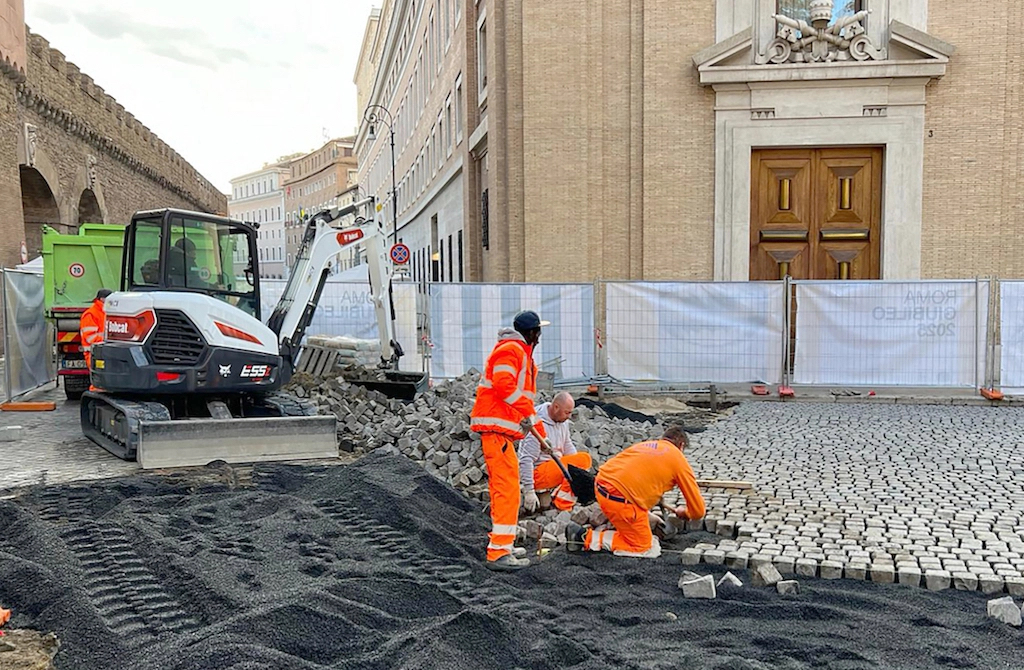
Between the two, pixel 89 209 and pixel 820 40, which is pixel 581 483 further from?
pixel 89 209

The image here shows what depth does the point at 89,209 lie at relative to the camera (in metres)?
29.3

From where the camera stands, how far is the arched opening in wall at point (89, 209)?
93.6 ft

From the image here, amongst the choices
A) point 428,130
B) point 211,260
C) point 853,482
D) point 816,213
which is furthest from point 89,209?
point 853,482

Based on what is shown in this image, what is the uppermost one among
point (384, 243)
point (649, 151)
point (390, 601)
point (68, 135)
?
point (68, 135)

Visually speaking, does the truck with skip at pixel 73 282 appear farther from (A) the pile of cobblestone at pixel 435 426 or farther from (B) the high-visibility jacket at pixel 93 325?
(A) the pile of cobblestone at pixel 435 426

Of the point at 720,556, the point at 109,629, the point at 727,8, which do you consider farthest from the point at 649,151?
the point at 109,629

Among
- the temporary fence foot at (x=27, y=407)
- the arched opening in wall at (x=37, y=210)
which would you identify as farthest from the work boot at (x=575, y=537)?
the arched opening in wall at (x=37, y=210)

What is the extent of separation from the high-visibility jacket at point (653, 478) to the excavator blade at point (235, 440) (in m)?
4.39

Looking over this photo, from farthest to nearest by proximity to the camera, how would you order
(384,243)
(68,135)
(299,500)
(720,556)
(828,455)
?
(68,135) → (384,243) → (828,455) → (299,500) → (720,556)

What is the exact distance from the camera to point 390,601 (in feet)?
16.1

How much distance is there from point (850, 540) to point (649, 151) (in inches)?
464

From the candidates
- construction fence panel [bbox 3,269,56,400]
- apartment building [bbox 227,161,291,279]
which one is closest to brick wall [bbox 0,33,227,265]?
construction fence panel [bbox 3,269,56,400]

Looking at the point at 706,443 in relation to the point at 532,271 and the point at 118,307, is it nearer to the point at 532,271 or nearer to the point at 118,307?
the point at 118,307

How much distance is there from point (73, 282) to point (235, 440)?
6.65m
